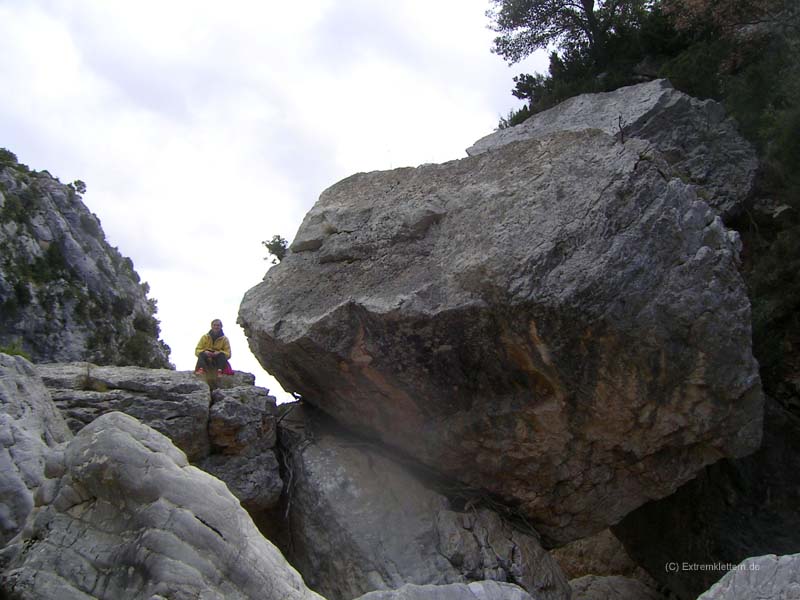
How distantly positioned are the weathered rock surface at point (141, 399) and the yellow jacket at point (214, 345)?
1089 millimetres

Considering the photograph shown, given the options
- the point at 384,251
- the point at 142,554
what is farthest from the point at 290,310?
the point at 142,554

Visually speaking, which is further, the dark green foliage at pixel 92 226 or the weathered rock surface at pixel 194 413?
the dark green foliage at pixel 92 226

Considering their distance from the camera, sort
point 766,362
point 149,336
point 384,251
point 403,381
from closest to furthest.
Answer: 1. point 403,381
2. point 384,251
3. point 766,362
4. point 149,336

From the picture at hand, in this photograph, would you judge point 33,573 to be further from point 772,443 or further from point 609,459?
point 772,443

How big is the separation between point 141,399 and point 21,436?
8.98 feet

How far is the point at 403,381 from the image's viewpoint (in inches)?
386

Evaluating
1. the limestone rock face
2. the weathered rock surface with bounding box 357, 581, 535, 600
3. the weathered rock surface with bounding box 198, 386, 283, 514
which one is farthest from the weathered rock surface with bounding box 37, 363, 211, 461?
the weathered rock surface with bounding box 357, 581, 535, 600

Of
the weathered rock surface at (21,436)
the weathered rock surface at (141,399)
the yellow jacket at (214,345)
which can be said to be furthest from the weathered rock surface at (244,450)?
the weathered rock surface at (21,436)

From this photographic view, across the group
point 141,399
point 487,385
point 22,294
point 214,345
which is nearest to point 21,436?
point 141,399

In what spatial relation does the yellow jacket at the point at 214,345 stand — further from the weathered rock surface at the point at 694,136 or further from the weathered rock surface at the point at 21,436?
the weathered rock surface at the point at 694,136

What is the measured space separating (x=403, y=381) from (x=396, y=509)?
1.53 meters

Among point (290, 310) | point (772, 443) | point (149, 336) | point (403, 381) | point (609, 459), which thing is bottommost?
point (772, 443)

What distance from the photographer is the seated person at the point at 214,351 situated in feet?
36.4

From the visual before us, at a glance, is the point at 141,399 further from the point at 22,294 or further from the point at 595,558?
the point at 22,294
